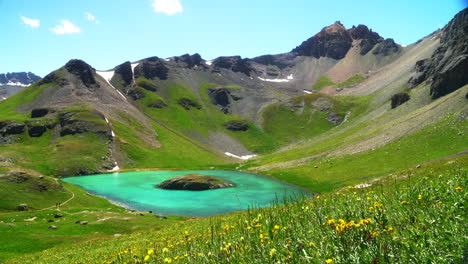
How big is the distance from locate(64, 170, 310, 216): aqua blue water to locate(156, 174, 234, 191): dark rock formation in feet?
10.6

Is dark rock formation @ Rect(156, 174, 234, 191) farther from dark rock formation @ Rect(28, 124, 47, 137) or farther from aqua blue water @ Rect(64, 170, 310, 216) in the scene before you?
dark rock formation @ Rect(28, 124, 47, 137)

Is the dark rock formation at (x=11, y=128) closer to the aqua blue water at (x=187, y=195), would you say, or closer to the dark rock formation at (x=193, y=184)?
the aqua blue water at (x=187, y=195)

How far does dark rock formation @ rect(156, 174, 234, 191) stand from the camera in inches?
3656

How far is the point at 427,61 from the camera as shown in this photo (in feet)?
553

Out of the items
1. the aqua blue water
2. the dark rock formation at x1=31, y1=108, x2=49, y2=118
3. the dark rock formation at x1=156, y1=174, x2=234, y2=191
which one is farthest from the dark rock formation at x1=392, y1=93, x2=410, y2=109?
the dark rock formation at x1=31, y1=108, x2=49, y2=118

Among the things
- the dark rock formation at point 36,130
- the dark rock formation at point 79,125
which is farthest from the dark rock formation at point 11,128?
the dark rock formation at point 79,125

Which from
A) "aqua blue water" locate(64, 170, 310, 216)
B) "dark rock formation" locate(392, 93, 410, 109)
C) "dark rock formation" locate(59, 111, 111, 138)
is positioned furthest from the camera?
"dark rock formation" locate(59, 111, 111, 138)

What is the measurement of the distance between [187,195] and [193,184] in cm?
863

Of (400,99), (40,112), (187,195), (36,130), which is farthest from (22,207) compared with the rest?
(40,112)

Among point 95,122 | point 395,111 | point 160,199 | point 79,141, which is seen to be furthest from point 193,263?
point 95,122

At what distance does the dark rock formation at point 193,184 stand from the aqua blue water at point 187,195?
3237 mm

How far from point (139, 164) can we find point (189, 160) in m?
29.3

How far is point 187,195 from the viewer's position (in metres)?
84.9

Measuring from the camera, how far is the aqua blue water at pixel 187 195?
67875 mm
